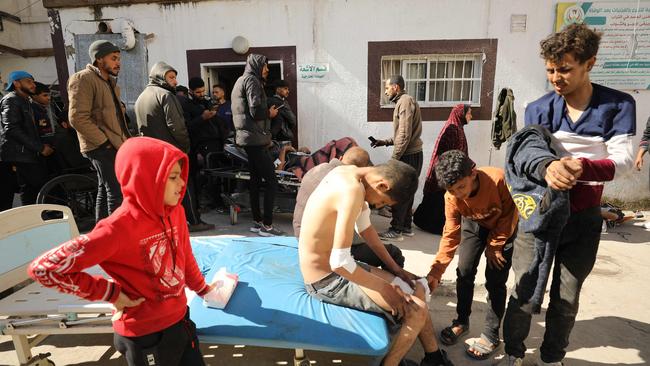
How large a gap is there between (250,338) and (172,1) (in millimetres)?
5816

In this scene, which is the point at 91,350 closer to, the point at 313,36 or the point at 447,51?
the point at 313,36

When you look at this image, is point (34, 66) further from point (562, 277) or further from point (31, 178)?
point (562, 277)

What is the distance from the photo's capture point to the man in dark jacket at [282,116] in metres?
5.36

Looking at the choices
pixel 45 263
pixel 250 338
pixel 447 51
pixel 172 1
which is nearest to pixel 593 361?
pixel 250 338

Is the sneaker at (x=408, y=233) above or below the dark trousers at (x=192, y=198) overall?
below

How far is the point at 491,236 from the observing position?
2271mm

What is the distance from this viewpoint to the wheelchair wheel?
4363mm

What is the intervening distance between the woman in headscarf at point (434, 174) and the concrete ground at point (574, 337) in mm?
931

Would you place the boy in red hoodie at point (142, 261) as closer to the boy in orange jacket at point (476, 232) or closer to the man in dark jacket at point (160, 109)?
the boy in orange jacket at point (476, 232)

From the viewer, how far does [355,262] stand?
A: 204 cm

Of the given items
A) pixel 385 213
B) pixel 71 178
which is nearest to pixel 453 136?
pixel 385 213

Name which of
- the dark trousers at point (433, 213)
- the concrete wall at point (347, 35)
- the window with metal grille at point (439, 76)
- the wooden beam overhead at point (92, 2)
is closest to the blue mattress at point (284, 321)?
the dark trousers at point (433, 213)

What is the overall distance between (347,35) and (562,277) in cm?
488

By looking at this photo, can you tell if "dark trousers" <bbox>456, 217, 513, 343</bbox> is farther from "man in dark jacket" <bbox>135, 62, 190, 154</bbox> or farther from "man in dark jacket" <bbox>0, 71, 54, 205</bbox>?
"man in dark jacket" <bbox>0, 71, 54, 205</bbox>
